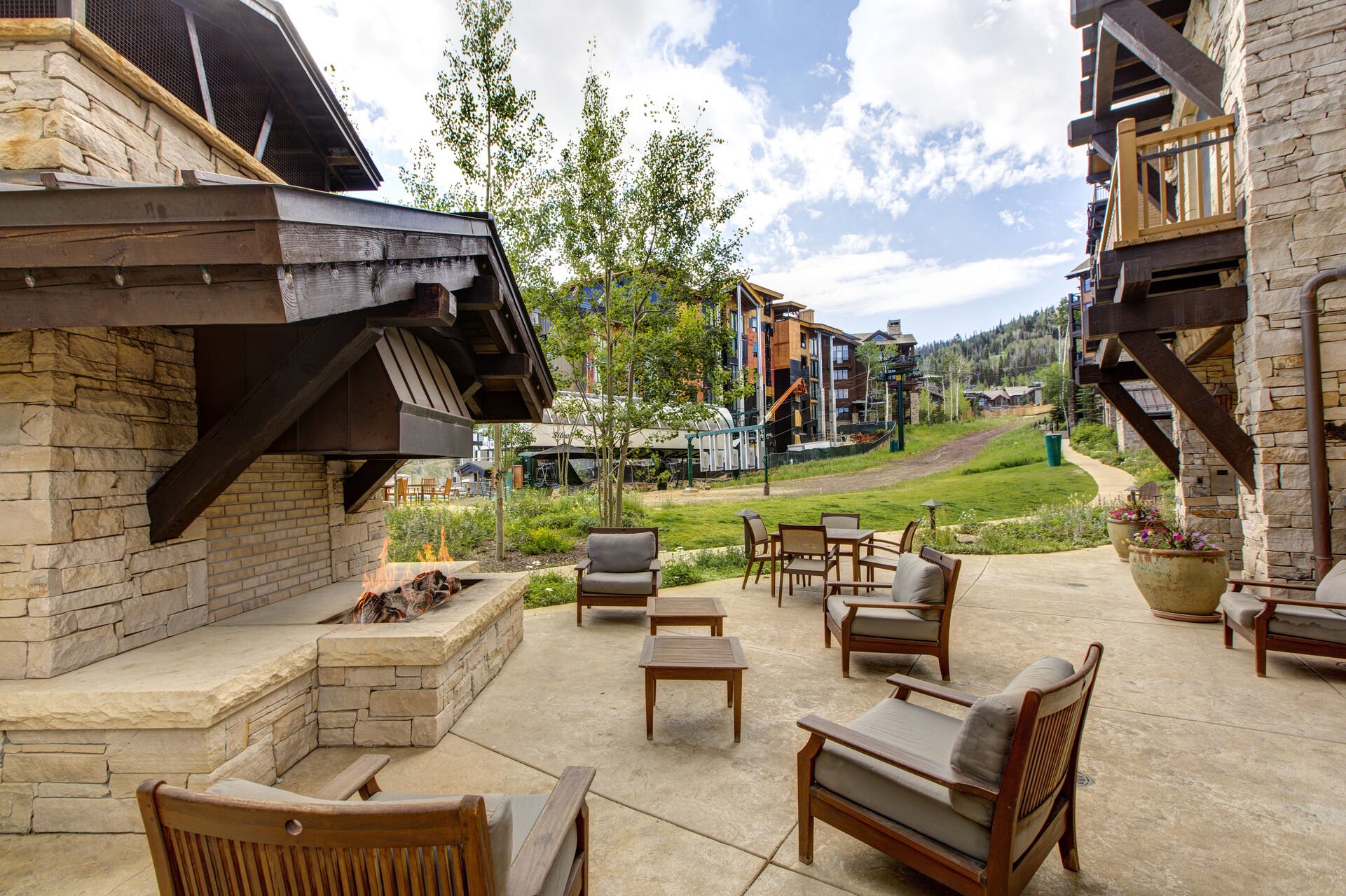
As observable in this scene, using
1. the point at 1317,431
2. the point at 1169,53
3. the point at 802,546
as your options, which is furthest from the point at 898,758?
the point at 1169,53

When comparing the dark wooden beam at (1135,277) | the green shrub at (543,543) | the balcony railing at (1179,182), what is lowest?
the green shrub at (543,543)

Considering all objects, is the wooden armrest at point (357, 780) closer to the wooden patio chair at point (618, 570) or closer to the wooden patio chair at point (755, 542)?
the wooden patio chair at point (618, 570)

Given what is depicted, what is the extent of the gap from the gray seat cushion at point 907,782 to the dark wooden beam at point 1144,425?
22.9 feet

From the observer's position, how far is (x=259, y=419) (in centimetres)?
326

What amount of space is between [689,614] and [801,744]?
1.58 m

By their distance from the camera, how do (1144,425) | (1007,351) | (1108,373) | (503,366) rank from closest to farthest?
(503,366) < (1144,425) < (1108,373) < (1007,351)

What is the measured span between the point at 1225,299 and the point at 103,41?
343 inches

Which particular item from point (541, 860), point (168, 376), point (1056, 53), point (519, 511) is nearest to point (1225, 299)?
point (1056, 53)

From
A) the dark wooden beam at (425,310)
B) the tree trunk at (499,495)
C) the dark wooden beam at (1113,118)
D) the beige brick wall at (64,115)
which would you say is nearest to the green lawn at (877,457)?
the tree trunk at (499,495)

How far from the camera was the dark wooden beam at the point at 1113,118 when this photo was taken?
→ 28.1 feet

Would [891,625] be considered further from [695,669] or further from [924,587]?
[695,669]

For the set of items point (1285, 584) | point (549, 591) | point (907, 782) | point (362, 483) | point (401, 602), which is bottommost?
point (549, 591)

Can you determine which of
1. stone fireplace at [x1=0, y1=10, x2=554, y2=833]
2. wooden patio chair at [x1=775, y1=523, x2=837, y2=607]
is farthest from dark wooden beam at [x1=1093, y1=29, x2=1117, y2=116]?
stone fireplace at [x1=0, y1=10, x2=554, y2=833]

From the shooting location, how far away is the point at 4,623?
2811mm
